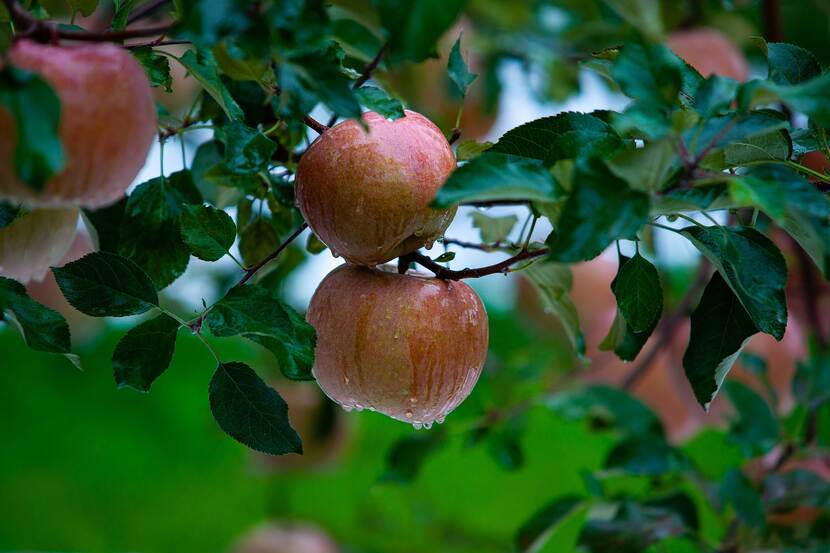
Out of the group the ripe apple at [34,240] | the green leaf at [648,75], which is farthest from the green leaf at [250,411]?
the green leaf at [648,75]

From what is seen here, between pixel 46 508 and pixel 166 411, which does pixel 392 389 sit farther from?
pixel 46 508

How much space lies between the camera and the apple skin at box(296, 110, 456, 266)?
429 millimetres

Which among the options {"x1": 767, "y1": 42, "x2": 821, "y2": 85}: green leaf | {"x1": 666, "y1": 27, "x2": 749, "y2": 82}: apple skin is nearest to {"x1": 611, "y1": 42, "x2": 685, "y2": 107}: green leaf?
{"x1": 767, "y1": 42, "x2": 821, "y2": 85}: green leaf

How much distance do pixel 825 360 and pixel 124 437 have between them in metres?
1.82

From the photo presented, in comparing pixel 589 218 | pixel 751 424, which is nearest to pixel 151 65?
pixel 589 218

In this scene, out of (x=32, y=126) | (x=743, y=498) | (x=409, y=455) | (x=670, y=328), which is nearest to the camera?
(x=32, y=126)

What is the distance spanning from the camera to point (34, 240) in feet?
1.63

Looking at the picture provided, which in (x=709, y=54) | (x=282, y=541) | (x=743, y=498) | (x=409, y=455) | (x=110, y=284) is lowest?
(x=282, y=541)

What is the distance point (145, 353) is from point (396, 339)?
127 mm

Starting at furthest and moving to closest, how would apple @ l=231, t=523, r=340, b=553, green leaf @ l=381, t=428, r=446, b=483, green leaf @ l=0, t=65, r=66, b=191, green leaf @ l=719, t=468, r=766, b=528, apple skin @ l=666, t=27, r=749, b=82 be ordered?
apple @ l=231, t=523, r=340, b=553 < apple skin @ l=666, t=27, r=749, b=82 < green leaf @ l=381, t=428, r=446, b=483 < green leaf @ l=719, t=468, r=766, b=528 < green leaf @ l=0, t=65, r=66, b=191

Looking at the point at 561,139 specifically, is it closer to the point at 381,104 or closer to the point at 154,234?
the point at 381,104

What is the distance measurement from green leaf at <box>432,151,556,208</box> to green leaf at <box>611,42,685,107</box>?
49 mm

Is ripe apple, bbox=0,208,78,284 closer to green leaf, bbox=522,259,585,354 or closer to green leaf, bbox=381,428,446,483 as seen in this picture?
green leaf, bbox=522,259,585,354

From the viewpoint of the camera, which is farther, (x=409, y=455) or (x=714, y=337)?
(x=409, y=455)
